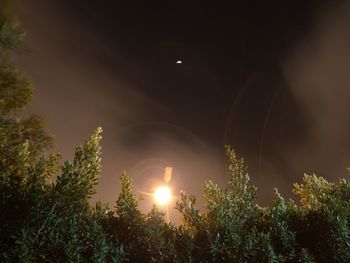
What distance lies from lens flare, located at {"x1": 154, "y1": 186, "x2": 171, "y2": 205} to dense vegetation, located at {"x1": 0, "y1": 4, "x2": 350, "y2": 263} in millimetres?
848

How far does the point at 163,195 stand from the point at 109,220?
251 centimetres

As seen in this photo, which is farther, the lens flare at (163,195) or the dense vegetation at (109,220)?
the lens flare at (163,195)

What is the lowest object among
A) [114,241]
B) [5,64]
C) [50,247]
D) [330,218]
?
[50,247]

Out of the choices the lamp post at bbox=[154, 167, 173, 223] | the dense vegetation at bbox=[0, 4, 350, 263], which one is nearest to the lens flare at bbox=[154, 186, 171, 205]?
the lamp post at bbox=[154, 167, 173, 223]

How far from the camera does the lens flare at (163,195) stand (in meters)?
10.6

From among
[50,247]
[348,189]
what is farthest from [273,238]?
[50,247]

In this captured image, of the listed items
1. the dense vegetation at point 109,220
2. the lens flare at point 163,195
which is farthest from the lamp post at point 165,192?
the dense vegetation at point 109,220

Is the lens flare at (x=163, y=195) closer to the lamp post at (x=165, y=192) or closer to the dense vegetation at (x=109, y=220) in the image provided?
the lamp post at (x=165, y=192)

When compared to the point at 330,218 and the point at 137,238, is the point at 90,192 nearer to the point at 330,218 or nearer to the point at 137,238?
the point at 137,238

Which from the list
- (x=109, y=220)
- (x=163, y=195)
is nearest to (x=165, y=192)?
(x=163, y=195)

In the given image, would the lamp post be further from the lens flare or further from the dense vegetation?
the dense vegetation

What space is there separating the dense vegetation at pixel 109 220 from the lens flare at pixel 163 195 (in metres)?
0.85

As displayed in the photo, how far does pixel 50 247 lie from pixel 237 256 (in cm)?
418

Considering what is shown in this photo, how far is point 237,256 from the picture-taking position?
859 cm
